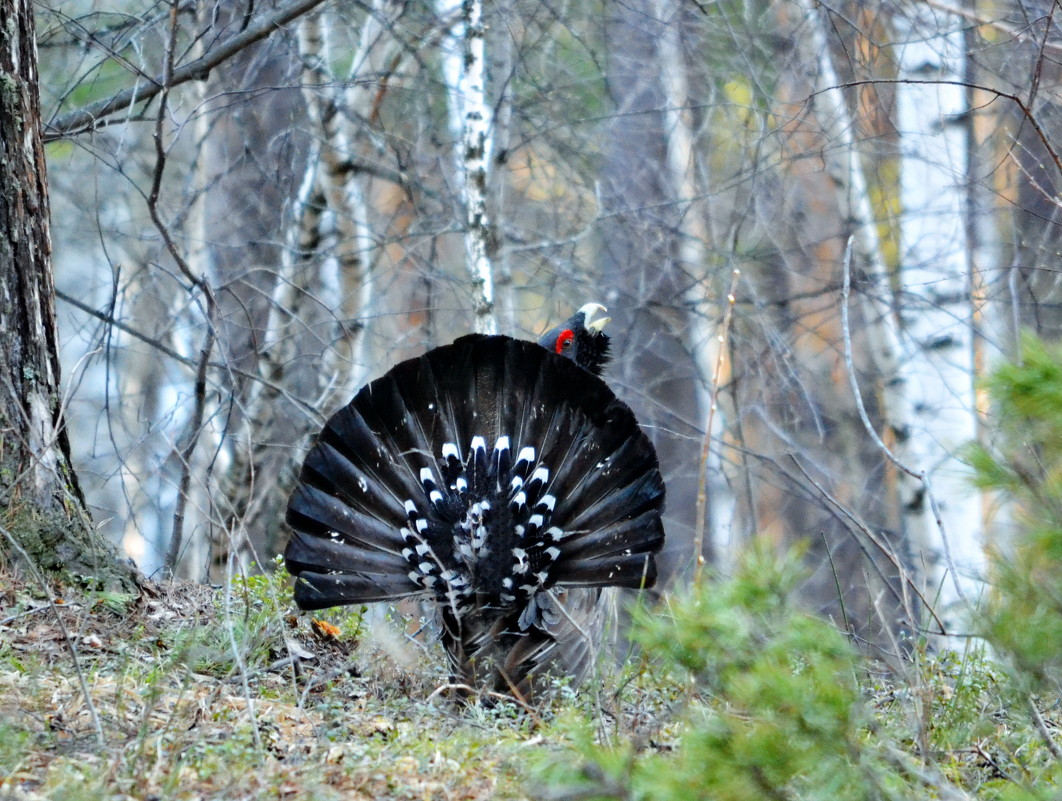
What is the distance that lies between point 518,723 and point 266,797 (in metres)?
1.43

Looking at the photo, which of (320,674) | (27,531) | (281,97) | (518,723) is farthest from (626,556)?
(281,97)

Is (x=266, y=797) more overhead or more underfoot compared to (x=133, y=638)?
more underfoot

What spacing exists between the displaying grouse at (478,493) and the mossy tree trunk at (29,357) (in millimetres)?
1001

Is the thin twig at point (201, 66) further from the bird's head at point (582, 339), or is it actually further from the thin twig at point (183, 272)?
the bird's head at point (582, 339)

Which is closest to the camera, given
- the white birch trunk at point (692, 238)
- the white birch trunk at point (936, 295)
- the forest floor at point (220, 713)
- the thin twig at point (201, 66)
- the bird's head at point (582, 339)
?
the forest floor at point (220, 713)

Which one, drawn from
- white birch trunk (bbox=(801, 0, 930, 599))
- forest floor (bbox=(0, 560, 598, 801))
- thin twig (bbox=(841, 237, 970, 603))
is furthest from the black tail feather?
white birch trunk (bbox=(801, 0, 930, 599))

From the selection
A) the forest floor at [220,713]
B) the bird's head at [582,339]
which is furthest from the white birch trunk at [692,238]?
the forest floor at [220,713]

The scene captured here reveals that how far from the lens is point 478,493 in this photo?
504 centimetres

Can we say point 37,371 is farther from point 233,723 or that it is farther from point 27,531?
point 233,723

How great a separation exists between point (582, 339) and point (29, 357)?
309cm

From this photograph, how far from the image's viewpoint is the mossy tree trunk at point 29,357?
468 centimetres

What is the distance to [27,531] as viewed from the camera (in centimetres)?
467

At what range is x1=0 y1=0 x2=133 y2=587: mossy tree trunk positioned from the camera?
4680mm

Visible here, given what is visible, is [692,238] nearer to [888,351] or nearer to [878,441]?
[888,351]
